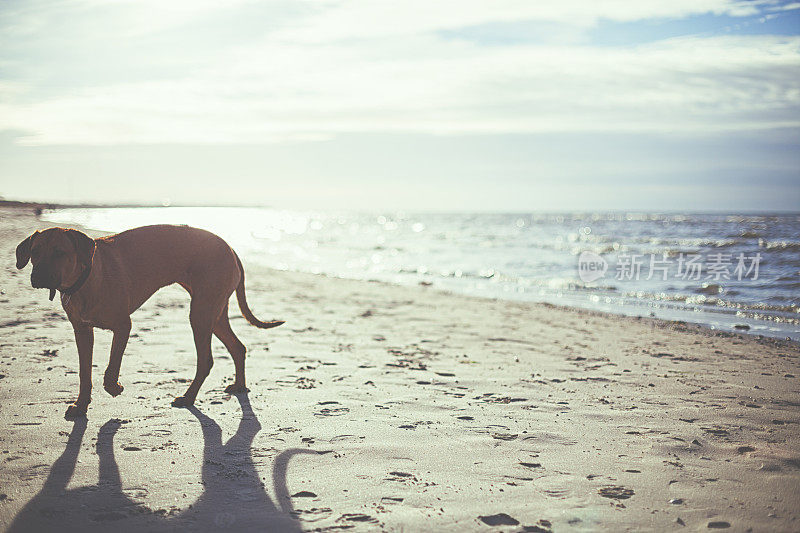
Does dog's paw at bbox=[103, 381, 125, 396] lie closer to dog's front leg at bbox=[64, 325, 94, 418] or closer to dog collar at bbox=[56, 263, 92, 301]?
dog's front leg at bbox=[64, 325, 94, 418]

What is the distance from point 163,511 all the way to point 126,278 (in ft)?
6.89

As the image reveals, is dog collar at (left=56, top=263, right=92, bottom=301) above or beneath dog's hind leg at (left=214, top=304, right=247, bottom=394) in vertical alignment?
above

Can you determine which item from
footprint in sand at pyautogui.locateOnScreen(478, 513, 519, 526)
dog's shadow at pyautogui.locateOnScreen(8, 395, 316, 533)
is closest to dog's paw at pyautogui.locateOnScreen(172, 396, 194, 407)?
dog's shadow at pyautogui.locateOnScreen(8, 395, 316, 533)

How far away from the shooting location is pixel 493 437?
12.9 ft

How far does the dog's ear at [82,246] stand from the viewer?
3.90m

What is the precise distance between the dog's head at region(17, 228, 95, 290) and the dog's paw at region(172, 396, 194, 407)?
1.25 metres

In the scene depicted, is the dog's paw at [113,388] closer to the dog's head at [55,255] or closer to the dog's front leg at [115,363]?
the dog's front leg at [115,363]

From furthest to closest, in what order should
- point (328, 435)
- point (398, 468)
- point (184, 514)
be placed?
1. point (328, 435)
2. point (398, 468)
3. point (184, 514)

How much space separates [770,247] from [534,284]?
12.7 metres

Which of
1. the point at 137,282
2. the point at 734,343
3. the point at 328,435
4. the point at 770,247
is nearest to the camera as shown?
the point at 328,435

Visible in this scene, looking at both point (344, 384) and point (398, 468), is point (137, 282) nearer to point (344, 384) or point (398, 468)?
point (344, 384)

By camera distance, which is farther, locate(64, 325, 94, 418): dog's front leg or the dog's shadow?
locate(64, 325, 94, 418): dog's front leg

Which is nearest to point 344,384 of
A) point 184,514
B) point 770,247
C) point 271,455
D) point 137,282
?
point 271,455

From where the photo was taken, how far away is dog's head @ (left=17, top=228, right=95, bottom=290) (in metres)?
3.75
